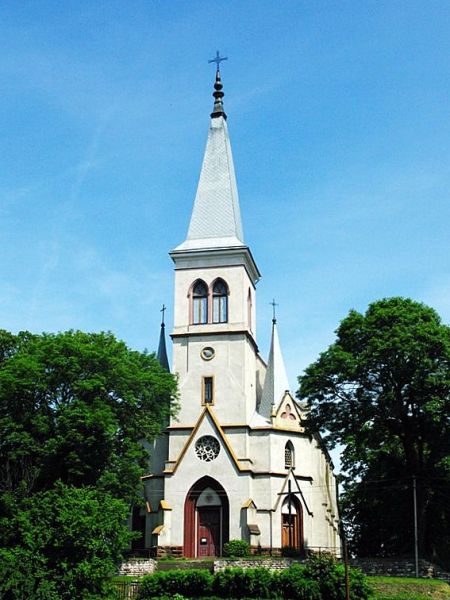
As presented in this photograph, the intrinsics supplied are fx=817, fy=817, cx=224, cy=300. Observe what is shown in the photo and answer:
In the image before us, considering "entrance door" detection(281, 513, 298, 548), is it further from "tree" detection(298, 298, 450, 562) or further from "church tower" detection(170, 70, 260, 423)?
"church tower" detection(170, 70, 260, 423)

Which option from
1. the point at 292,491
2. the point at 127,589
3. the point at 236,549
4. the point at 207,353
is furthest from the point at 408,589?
the point at 207,353

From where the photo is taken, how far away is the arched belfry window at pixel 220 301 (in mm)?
52250

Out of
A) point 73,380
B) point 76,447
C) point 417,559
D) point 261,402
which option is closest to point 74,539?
point 76,447

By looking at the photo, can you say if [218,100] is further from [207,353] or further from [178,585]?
[178,585]

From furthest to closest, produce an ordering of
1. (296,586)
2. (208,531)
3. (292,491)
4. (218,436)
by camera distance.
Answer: (218,436) → (292,491) → (208,531) → (296,586)

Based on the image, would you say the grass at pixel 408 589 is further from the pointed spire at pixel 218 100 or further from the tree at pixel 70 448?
the pointed spire at pixel 218 100

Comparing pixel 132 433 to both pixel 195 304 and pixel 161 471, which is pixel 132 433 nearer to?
pixel 161 471

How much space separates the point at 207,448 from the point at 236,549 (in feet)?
20.9

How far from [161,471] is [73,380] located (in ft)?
40.3

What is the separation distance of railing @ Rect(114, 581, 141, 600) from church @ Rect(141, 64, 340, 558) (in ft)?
38.5

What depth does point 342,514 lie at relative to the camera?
179 ft

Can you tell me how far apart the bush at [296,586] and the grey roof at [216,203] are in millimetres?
24625

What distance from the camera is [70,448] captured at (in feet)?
128

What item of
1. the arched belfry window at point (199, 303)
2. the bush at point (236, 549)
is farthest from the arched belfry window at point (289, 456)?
the arched belfry window at point (199, 303)
